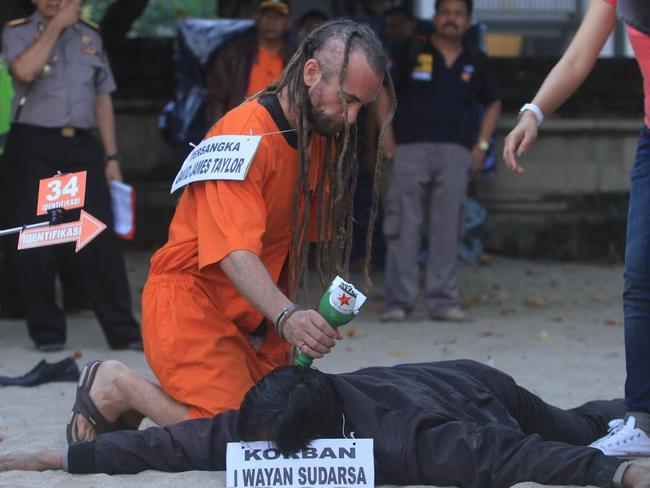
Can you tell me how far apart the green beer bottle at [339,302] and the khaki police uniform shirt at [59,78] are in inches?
132

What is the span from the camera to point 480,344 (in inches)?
287

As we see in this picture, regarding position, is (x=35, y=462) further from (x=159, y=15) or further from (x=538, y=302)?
(x=159, y=15)

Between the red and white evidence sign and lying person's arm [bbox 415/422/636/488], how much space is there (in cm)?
121

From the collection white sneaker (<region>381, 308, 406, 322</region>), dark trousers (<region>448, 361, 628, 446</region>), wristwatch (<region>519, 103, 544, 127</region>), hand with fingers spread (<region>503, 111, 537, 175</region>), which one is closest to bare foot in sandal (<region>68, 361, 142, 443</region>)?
dark trousers (<region>448, 361, 628, 446</region>)

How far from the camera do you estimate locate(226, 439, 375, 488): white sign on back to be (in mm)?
3803

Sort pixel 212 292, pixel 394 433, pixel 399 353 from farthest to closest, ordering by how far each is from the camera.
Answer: pixel 399 353
pixel 212 292
pixel 394 433

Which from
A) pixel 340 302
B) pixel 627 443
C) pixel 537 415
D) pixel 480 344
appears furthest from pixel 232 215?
pixel 480 344

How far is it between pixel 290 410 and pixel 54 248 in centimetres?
365

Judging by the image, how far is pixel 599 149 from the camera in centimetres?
1070

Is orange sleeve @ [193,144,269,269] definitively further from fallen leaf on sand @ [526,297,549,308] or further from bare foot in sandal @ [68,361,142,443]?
fallen leaf on sand @ [526,297,549,308]

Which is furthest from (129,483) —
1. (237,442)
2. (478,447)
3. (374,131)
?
(374,131)

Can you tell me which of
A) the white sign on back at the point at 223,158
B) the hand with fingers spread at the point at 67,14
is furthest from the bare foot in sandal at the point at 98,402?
the hand with fingers spread at the point at 67,14

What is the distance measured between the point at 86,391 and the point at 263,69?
Result: 3.82m

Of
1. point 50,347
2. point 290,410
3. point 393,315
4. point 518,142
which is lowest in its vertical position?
point 393,315
